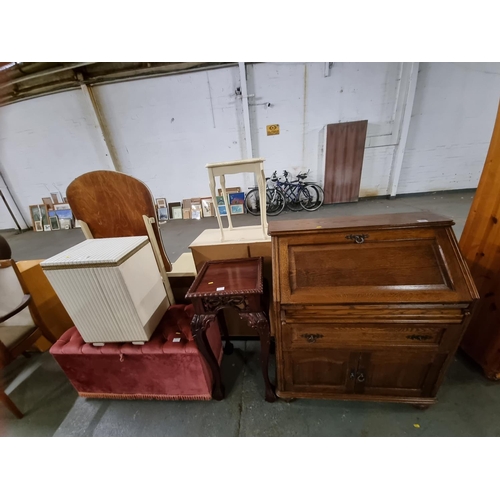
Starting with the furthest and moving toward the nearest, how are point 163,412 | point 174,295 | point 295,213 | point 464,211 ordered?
1. point 295,213
2. point 464,211
3. point 174,295
4. point 163,412

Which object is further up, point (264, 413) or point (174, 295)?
point (174, 295)

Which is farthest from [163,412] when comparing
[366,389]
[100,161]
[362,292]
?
[100,161]

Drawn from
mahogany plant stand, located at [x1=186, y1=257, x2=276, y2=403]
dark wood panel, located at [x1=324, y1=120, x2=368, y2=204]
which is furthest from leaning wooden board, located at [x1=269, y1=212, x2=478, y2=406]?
dark wood panel, located at [x1=324, y1=120, x2=368, y2=204]

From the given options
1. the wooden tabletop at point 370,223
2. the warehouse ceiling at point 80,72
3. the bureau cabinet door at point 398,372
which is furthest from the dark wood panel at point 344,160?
the bureau cabinet door at point 398,372

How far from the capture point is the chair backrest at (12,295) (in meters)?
1.55

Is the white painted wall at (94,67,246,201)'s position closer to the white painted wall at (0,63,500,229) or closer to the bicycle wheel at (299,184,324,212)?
the white painted wall at (0,63,500,229)

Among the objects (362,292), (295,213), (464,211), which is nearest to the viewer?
(362,292)

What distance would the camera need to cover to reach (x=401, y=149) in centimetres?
507

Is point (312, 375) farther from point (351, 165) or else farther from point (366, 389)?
point (351, 165)

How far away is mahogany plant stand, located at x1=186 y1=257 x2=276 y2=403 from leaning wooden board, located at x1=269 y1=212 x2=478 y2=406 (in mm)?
105

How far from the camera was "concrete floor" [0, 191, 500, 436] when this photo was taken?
4.12ft

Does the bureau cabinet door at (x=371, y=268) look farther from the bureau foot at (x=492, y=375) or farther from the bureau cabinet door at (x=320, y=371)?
the bureau foot at (x=492, y=375)

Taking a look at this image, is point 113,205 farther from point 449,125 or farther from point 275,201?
point 449,125

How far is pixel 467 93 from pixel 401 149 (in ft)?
5.61
